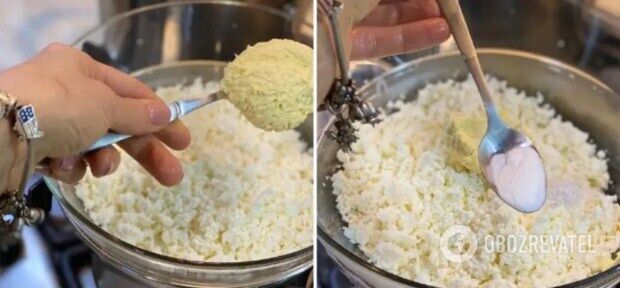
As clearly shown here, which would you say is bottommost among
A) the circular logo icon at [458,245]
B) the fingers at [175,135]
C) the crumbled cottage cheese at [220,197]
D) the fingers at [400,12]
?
the crumbled cottage cheese at [220,197]

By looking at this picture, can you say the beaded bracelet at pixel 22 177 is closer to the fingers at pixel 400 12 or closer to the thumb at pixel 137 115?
the thumb at pixel 137 115

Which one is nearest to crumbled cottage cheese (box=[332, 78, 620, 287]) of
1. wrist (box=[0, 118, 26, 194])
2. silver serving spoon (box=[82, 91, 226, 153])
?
silver serving spoon (box=[82, 91, 226, 153])

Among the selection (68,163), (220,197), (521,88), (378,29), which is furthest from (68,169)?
(521,88)

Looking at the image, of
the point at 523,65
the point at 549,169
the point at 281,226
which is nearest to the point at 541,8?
the point at 523,65

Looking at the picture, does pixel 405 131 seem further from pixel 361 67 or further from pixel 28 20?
pixel 28 20

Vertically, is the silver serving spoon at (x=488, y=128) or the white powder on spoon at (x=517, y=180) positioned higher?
the silver serving spoon at (x=488, y=128)

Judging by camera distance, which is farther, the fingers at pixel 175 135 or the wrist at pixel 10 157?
the fingers at pixel 175 135

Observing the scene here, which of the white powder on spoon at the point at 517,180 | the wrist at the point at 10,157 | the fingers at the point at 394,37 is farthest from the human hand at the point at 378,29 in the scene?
the wrist at the point at 10,157
